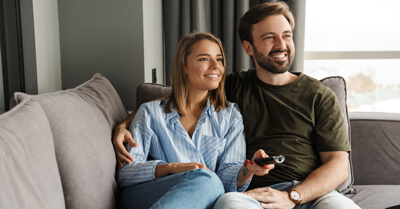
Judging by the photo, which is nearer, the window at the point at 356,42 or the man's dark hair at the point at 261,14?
the man's dark hair at the point at 261,14

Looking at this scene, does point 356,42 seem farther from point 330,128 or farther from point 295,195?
point 295,195

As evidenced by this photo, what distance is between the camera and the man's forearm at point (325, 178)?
141cm

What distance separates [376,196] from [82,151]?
4.07 feet

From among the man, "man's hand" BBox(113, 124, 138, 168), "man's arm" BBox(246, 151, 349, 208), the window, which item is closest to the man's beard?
the man

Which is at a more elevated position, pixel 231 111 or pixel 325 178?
pixel 231 111

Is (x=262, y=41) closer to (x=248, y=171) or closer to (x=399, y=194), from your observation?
(x=248, y=171)

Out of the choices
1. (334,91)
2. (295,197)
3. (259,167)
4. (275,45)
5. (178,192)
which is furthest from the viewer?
(334,91)

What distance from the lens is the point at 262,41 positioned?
1.66 meters

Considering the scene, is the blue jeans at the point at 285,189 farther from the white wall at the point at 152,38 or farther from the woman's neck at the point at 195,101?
the white wall at the point at 152,38

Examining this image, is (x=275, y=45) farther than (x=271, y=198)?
Yes

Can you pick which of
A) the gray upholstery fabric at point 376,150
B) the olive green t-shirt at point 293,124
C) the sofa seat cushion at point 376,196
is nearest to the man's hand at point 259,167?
the olive green t-shirt at point 293,124

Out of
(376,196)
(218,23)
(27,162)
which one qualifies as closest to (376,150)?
(376,196)

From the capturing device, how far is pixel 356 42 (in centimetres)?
310

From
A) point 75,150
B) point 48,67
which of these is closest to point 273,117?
point 75,150
